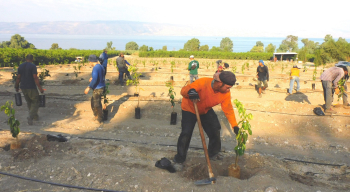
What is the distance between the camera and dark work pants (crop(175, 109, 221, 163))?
4.11 metres

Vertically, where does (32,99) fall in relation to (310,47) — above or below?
below

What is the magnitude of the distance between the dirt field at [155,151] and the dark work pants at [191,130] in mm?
239

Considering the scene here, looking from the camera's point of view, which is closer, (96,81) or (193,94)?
(193,94)

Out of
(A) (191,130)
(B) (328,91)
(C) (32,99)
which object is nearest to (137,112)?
(C) (32,99)

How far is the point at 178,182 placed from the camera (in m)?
3.63

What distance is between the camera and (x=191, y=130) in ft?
13.6

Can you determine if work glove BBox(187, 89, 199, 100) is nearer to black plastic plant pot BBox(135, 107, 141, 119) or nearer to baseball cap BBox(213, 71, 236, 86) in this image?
baseball cap BBox(213, 71, 236, 86)

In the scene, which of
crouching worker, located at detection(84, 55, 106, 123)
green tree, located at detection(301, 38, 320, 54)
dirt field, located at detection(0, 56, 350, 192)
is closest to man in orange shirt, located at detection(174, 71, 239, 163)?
dirt field, located at detection(0, 56, 350, 192)

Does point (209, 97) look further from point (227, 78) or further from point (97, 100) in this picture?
point (97, 100)

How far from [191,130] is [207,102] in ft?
1.72

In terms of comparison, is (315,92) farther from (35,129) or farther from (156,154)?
(35,129)

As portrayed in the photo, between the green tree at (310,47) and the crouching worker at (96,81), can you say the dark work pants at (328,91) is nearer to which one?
the crouching worker at (96,81)

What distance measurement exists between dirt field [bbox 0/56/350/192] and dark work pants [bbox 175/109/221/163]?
0.78ft

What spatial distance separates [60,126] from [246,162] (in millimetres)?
5034
